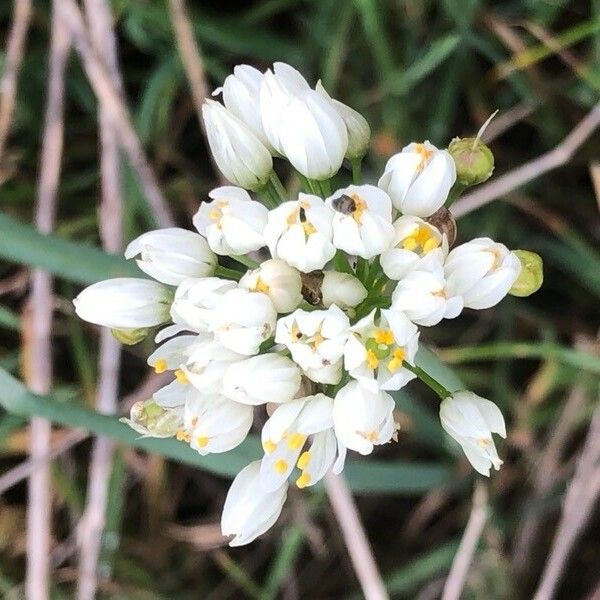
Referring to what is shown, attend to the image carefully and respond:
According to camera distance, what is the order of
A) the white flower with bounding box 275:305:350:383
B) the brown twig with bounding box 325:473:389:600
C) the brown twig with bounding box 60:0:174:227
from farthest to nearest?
1. the brown twig with bounding box 60:0:174:227
2. the brown twig with bounding box 325:473:389:600
3. the white flower with bounding box 275:305:350:383

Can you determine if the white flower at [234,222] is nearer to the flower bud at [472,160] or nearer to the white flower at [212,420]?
the white flower at [212,420]

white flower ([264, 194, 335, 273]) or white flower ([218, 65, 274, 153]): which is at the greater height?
white flower ([218, 65, 274, 153])

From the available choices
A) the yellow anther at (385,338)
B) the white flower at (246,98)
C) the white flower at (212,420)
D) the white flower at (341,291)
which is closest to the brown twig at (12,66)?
the white flower at (246,98)

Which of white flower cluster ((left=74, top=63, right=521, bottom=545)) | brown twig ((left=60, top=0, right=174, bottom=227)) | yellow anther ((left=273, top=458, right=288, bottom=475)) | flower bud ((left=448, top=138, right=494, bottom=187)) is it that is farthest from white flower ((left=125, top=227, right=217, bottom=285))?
brown twig ((left=60, top=0, right=174, bottom=227))

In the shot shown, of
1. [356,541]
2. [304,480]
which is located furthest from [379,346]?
[356,541]

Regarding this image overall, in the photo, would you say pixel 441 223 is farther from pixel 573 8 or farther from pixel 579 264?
pixel 573 8

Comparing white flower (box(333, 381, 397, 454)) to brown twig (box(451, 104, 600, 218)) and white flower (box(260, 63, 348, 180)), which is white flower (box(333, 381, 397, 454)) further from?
brown twig (box(451, 104, 600, 218))

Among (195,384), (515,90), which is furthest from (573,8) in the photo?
(195,384)
